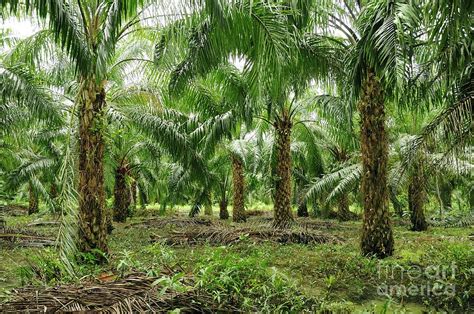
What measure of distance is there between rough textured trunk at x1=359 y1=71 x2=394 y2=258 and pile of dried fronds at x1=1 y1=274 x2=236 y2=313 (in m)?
4.39

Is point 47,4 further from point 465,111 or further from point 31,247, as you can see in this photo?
point 31,247

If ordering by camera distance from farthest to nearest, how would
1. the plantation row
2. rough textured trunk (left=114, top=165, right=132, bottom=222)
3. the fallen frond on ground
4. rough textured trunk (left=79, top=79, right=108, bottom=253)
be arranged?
1. rough textured trunk (left=114, top=165, right=132, bottom=222)
2. the fallen frond on ground
3. rough textured trunk (left=79, top=79, right=108, bottom=253)
4. the plantation row

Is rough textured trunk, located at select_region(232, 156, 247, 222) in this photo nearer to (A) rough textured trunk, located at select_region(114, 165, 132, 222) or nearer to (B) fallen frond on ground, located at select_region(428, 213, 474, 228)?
(A) rough textured trunk, located at select_region(114, 165, 132, 222)

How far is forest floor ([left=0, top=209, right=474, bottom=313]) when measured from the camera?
4184mm

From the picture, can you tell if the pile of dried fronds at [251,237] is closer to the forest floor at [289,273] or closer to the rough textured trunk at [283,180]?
the forest floor at [289,273]

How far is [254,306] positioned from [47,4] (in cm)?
360

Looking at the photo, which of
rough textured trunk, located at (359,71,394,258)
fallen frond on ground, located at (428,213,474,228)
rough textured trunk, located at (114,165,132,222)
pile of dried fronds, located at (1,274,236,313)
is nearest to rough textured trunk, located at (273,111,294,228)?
rough textured trunk, located at (359,71,394,258)

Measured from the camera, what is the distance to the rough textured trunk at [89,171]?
7246mm

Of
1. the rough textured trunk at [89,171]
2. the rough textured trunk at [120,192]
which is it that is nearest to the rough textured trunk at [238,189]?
the rough textured trunk at [120,192]

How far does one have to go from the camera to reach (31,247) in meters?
9.16

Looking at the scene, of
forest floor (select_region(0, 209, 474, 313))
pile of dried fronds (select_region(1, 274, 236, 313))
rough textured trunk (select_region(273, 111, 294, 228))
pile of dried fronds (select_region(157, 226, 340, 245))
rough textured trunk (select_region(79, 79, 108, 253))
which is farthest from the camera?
rough textured trunk (select_region(273, 111, 294, 228))

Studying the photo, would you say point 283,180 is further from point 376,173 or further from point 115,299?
point 115,299

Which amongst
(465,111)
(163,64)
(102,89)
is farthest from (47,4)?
(465,111)

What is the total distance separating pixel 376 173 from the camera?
750 centimetres
